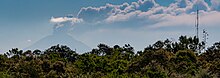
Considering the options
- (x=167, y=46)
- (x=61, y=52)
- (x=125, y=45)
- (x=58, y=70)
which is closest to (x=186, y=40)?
(x=167, y=46)

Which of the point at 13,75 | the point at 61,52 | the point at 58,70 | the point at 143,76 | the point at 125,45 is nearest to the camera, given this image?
the point at 143,76

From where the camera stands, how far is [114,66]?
39.2 meters

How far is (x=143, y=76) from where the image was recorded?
30.9m

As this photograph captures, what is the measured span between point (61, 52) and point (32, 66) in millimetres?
24975

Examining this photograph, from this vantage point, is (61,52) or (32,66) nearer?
(32,66)

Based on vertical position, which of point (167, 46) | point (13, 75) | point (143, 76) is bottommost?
point (143, 76)

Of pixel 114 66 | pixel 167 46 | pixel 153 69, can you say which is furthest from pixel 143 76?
pixel 167 46

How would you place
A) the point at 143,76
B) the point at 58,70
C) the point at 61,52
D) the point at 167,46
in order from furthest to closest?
1. the point at 61,52
2. the point at 167,46
3. the point at 58,70
4. the point at 143,76

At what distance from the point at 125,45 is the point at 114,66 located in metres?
18.2

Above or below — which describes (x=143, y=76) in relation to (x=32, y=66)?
below

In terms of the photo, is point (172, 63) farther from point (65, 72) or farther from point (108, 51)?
point (108, 51)

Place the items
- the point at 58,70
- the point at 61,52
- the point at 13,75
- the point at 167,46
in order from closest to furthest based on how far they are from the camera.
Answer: the point at 13,75 → the point at 58,70 → the point at 167,46 → the point at 61,52

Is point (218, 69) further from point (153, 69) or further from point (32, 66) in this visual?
point (32, 66)

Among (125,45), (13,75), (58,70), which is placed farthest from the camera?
(125,45)
